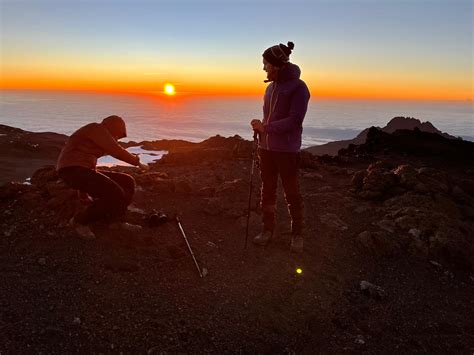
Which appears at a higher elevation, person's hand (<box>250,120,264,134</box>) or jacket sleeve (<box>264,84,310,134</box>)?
jacket sleeve (<box>264,84,310,134</box>)

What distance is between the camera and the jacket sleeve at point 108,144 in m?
6.07

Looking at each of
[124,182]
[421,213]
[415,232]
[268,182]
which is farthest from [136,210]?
[421,213]

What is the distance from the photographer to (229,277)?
6.06m

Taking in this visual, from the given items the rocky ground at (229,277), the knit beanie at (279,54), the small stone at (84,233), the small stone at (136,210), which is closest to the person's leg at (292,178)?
the rocky ground at (229,277)

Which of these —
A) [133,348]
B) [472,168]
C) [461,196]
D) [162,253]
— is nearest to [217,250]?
Result: [162,253]

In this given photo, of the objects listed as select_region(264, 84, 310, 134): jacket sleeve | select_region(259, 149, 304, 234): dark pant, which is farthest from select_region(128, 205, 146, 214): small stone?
select_region(264, 84, 310, 134): jacket sleeve

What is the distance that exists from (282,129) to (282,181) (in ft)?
3.12

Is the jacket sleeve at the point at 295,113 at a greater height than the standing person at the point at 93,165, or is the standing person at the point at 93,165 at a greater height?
the jacket sleeve at the point at 295,113

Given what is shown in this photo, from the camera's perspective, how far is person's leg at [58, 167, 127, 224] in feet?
20.2

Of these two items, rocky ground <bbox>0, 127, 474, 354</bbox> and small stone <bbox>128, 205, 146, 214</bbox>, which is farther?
small stone <bbox>128, 205, 146, 214</bbox>

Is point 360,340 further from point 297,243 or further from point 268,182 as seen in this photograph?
point 268,182

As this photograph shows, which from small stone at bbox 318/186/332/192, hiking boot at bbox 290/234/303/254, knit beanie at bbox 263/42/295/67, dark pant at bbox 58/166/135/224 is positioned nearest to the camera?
knit beanie at bbox 263/42/295/67

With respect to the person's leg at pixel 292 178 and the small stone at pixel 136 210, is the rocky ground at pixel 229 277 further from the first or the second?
the person's leg at pixel 292 178

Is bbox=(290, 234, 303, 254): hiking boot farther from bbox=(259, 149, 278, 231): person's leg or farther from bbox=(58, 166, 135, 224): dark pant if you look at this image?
bbox=(58, 166, 135, 224): dark pant
